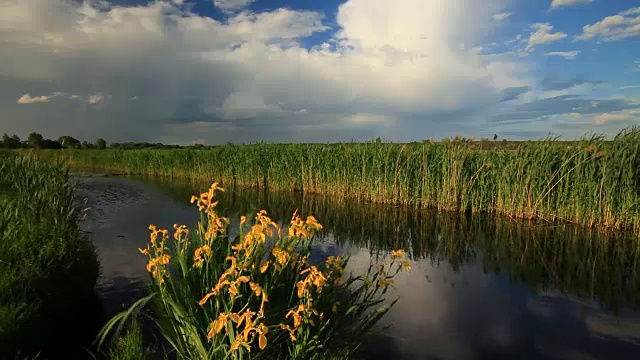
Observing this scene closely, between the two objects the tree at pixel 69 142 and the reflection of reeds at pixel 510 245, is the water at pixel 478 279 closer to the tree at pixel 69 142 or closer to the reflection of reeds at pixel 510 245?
the reflection of reeds at pixel 510 245

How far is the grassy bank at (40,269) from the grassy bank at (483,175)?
2848 millimetres

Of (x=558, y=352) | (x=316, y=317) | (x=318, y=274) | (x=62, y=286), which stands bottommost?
(x=558, y=352)

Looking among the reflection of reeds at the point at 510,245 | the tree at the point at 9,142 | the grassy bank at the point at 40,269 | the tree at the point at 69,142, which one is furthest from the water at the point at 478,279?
the tree at the point at 69,142

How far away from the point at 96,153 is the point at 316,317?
170 feet

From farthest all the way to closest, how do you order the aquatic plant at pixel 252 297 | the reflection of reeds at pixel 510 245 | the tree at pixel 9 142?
the tree at pixel 9 142 → the reflection of reeds at pixel 510 245 → the aquatic plant at pixel 252 297

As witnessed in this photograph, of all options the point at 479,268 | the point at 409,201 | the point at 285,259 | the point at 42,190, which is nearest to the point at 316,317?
the point at 285,259

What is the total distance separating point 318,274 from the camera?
2.93 meters

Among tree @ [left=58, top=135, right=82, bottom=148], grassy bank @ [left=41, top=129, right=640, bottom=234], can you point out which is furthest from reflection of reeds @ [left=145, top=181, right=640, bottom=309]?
tree @ [left=58, top=135, right=82, bottom=148]

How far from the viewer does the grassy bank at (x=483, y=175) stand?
1220cm

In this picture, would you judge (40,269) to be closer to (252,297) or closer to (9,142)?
(252,297)

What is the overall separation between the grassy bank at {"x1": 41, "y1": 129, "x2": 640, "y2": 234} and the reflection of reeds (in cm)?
69

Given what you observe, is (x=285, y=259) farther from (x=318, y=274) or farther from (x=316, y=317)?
(x=316, y=317)

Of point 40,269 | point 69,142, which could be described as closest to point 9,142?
point 69,142

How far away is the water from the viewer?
231 inches
